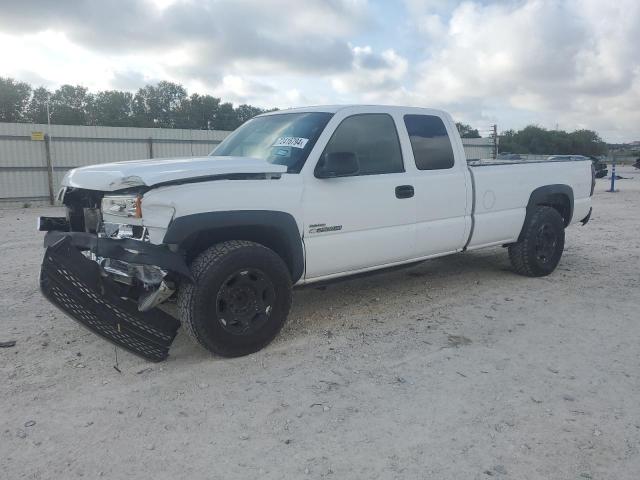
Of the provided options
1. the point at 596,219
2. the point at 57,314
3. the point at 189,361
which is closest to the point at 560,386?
the point at 189,361

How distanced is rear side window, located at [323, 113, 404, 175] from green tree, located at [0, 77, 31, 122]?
48109 millimetres

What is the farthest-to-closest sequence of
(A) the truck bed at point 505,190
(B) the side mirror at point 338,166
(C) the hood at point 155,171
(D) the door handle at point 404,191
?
(A) the truck bed at point 505,190, (D) the door handle at point 404,191, (B) the side mirror at point 338,166, (C) the hood at point 155,171

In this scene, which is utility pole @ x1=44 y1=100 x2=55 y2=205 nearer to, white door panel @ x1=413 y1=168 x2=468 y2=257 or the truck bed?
the truck bed

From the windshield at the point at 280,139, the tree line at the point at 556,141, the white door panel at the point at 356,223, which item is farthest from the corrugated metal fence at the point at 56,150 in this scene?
the tree line at the point at 556,141

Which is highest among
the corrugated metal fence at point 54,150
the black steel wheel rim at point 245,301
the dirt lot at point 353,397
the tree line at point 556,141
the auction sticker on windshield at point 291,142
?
the tree line at point 556,141

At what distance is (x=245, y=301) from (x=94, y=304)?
103 centimetres

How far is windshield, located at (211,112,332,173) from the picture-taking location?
4316 millimetres

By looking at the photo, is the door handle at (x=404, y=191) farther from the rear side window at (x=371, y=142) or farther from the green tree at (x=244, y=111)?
the green tree at (x=244, y=111)

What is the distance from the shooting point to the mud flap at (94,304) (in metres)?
3.40

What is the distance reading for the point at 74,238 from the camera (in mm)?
3787

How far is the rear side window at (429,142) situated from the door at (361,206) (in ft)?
0.76

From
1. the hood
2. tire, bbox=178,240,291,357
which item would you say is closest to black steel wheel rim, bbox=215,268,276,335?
tire, bbox=178,240,291,357

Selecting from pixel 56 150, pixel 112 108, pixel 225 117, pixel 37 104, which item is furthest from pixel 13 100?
pixel 56 150

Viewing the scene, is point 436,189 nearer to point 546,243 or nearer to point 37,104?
point 546,243
